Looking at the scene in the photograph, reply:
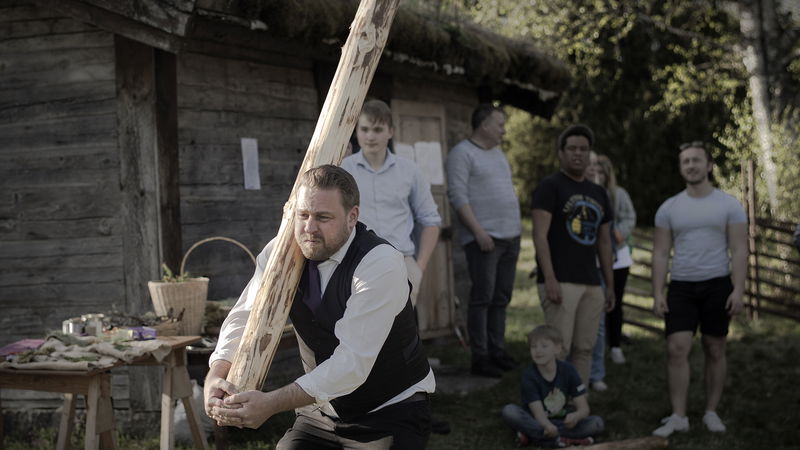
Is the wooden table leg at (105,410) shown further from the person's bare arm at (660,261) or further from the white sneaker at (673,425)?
the person's bare arm at (660,261)

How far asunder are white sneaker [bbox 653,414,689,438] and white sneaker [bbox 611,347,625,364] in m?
2.33

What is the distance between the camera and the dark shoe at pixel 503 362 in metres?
7.82

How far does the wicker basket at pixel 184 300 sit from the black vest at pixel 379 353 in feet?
6.83

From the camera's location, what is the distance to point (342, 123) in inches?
137

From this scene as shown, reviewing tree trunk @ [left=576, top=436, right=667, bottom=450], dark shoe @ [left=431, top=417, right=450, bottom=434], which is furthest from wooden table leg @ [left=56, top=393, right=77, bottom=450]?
tree trunk @ [left=576, top=436, right=667, bottom=450]

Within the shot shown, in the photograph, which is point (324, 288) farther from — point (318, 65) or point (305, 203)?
point (318, 65)

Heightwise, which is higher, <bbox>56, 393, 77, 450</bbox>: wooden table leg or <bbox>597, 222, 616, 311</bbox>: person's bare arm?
<bbox>597, 222, 616, 311</bbox>: person's bare arm

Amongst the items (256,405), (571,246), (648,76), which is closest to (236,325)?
(256,405)

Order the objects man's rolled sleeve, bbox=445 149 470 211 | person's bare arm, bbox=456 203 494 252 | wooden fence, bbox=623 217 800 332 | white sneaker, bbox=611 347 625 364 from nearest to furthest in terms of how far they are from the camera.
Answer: person's bare arm, bbox=456 203 494 252 → man's rolled sleeve, bbox=445 149 470 211 → white sneaker, bbox=611 347 625 364 → wooden fence, bbox=623 217 800 332

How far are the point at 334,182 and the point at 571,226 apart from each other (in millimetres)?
3453

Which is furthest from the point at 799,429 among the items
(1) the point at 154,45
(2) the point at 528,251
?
(2) the point at 528,251

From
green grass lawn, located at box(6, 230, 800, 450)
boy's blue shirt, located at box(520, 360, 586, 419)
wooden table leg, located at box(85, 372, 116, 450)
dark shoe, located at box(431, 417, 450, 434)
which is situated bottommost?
green grass lawn, located at box(6, 230, 800, 450)

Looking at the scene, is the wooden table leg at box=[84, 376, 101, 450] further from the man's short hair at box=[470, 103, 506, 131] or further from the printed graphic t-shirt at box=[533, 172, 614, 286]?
the man's short hair at box=[470, 103, 506, 131]

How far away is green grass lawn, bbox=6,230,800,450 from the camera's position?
227 inches
